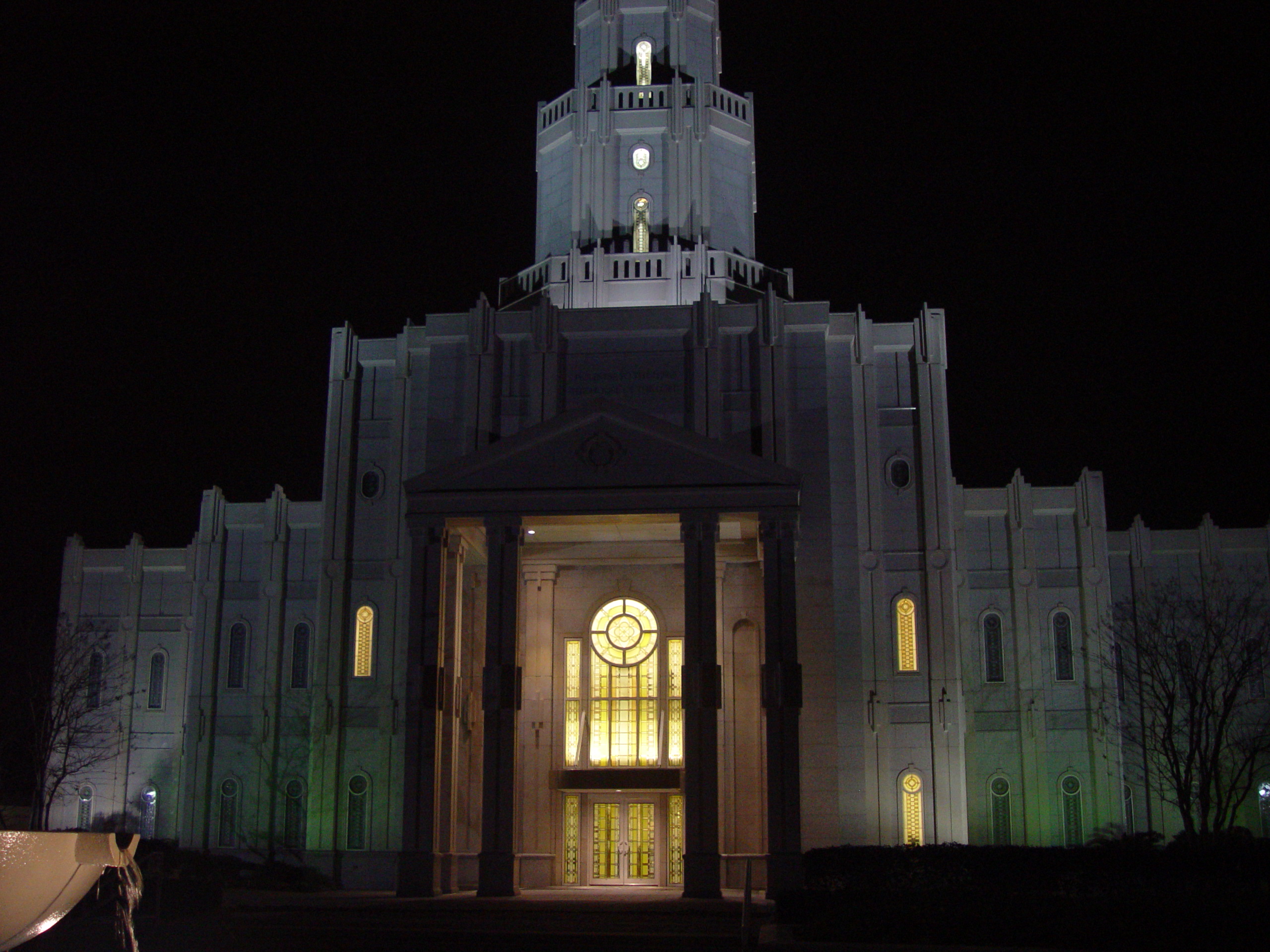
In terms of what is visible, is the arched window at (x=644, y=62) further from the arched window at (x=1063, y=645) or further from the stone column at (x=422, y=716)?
the arched window at (x=1063, y=645)

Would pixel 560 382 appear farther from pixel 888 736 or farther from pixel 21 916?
pixel 21 916

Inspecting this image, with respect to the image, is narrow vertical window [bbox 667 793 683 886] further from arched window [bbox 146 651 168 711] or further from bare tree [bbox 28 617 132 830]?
bare tree [bbox 28 617 132 830]

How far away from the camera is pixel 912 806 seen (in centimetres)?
4041

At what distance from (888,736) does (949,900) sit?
15438mm

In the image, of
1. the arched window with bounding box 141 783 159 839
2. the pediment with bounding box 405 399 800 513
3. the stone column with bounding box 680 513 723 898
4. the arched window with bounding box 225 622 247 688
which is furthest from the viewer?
the arched window with bounding box 141 783 159 839

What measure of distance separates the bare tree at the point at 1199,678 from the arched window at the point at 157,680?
3203cm

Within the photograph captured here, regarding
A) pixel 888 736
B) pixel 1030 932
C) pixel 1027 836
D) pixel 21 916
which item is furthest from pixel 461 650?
pixel 21 916

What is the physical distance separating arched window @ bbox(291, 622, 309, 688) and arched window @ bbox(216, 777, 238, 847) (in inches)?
156

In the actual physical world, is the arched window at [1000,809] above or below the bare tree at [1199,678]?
below

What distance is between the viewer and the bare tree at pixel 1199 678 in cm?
4181

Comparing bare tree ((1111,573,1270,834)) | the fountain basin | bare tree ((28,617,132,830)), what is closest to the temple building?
bare tree ((28,617,132,830))

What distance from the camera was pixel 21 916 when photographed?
1152cm

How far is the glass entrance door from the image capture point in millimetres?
41125

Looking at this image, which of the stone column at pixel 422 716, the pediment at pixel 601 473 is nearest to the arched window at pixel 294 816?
the stone column at pixel 422 716
